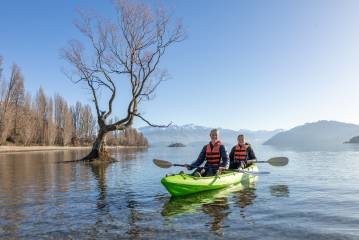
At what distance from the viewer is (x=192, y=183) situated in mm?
13766

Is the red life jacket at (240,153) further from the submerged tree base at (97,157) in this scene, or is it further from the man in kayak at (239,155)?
the submerged tree base at (97,157)

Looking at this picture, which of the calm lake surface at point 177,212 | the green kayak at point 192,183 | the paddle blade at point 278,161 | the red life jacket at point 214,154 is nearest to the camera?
the calm lake surface at point 177,212

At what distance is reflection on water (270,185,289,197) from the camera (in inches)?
584

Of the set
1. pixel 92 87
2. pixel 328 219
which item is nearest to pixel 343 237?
pixel 328 219

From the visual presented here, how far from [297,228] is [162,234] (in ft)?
11.3

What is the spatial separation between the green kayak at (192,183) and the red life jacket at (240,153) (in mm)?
3086

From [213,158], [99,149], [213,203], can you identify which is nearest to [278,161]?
[213,158]

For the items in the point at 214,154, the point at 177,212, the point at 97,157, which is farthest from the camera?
the point at 97,157

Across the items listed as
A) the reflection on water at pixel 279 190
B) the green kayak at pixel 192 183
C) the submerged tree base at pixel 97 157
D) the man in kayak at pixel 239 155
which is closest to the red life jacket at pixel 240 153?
the man in kayak at pixel 239 155

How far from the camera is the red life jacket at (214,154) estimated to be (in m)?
15.6

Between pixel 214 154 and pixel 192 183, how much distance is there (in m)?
2.33

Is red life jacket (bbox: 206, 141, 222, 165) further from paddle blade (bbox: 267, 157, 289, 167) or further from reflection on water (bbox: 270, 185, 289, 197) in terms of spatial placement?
paddle blade (bbox: 267, 157, 289, 167)

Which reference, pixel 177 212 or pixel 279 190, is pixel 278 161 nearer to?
pixel 279 190

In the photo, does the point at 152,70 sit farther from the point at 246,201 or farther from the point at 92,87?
the point at 246,201
